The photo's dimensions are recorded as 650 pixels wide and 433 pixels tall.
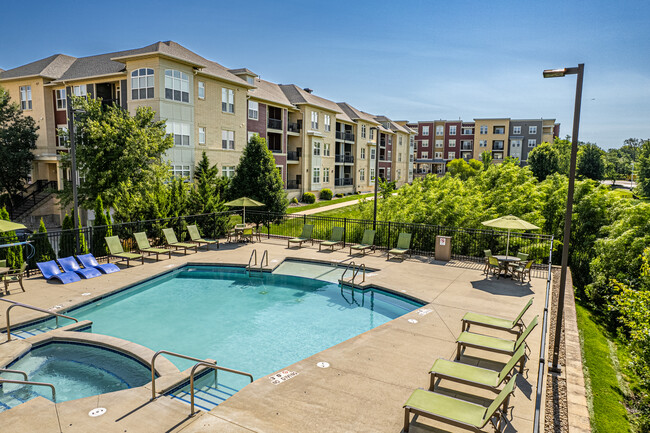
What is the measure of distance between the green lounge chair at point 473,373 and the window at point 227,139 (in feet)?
94.5

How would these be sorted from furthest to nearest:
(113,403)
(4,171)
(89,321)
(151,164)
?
(4,171) < (151,164) < (89,321) < (113,403)

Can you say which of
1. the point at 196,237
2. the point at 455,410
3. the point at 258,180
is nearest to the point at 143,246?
the point at 196,237

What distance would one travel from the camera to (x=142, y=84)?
27.1m

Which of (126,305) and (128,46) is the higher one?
(128,46)

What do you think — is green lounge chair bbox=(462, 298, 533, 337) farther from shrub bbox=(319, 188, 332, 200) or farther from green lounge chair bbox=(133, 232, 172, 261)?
shrub bbox=(319, 188, 332, 200)

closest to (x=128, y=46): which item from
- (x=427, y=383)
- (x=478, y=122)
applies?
(x=427, y=383)

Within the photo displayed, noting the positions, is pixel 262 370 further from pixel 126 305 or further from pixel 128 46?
pixel 128 46

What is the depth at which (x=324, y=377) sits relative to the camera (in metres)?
7.64

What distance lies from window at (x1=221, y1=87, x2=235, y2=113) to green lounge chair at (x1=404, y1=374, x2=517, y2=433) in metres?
30.1

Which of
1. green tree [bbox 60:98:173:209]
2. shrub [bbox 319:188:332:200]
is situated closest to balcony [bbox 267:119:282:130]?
shrub [bbox 319:188:332:200]

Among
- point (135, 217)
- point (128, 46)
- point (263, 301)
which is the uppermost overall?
point (128, 46)

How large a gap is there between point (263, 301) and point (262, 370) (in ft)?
16.4

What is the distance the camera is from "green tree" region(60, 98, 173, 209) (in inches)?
929

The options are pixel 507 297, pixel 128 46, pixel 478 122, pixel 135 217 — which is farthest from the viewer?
pixel 478 122
